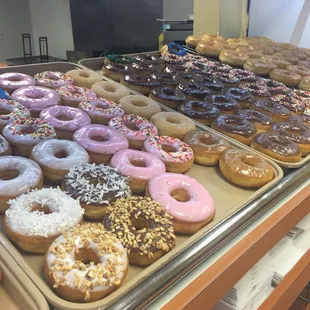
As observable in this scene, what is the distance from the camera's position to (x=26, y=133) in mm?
1648

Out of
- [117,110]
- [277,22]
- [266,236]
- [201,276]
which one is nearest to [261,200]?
[266,236]

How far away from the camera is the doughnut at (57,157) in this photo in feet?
4.68

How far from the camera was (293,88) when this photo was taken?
309 centimetres

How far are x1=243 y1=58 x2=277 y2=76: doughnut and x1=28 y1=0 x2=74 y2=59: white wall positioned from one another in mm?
4450

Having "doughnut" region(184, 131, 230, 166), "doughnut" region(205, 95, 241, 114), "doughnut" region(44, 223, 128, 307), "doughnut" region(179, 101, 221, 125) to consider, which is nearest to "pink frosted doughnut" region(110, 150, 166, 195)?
"doughnut" region(184, 131, 230, 166)

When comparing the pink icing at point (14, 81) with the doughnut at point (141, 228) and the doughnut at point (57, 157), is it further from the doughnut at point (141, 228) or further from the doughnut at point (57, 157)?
the doughnut at point (141, 228)

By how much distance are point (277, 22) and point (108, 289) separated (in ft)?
15.2

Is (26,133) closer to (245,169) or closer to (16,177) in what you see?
(16,177)

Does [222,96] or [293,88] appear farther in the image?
[293,88]

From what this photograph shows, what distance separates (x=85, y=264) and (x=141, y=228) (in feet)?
0.91

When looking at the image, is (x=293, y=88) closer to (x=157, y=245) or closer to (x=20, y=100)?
(x=20, y=100)

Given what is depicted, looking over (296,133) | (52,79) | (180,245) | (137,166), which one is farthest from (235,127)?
(52,79)

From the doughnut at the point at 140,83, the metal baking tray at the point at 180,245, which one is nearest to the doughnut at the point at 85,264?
the metal baking tray at the point at 180,245

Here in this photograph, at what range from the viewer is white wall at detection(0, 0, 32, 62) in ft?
22.5
